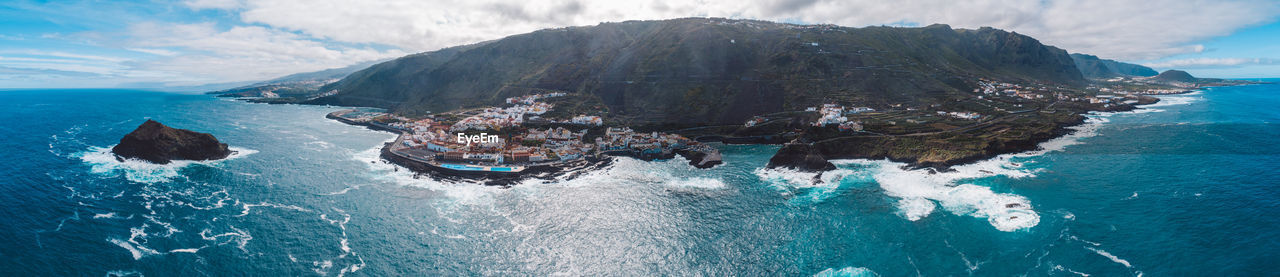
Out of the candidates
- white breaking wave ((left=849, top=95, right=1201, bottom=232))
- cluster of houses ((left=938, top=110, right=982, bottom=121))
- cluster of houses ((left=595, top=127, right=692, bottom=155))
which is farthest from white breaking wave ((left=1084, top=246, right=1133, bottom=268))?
cluster of houses ((left=938, top=110, right=982, bottom=121))

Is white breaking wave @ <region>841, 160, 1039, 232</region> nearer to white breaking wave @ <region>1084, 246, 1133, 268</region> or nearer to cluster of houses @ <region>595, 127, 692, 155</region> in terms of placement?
white breaking wave @ <region>1084, 246, 1133, 268</region>

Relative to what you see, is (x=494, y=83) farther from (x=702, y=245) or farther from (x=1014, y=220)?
(x=1014, y=220)

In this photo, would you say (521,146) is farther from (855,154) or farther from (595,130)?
(855,154)

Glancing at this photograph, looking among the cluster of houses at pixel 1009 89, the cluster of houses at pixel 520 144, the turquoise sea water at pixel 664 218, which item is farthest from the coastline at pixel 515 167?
the cluster of houses at pixel 1009 89

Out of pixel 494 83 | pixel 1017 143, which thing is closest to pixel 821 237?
pixel 1017 143

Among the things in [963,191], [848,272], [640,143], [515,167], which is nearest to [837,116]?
[640,143]

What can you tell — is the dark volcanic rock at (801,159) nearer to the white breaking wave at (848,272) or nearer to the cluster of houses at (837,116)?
the cluster of houses at (837,116)
